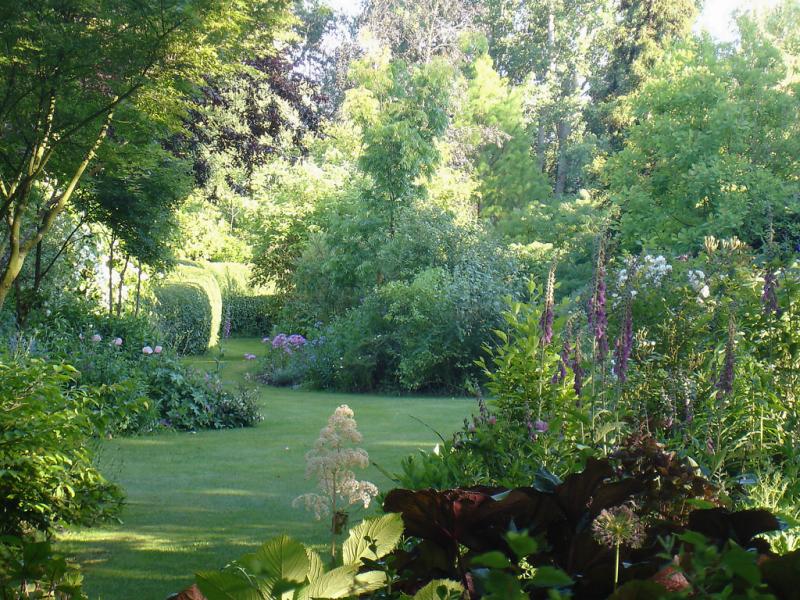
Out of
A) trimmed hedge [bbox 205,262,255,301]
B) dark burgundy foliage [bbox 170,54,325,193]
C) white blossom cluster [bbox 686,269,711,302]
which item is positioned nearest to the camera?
white blossom cluster [bbox 686,269,711,302]

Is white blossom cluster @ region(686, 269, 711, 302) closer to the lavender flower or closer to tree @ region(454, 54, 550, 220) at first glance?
the lavender flower

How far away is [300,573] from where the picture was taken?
4.66 feet

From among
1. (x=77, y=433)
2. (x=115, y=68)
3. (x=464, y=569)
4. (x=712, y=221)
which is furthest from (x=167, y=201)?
(x=712, y=221)

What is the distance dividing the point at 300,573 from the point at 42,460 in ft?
8.79

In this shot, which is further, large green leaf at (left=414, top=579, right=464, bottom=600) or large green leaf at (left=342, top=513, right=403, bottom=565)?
large green leaf at (left=342, top=513, right=403, bottom=565)

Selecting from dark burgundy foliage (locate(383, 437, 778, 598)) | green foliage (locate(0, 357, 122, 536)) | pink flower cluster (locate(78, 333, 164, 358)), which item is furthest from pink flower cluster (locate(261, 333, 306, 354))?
dark burgundy foliage (locate(383, 437, 778, 598))

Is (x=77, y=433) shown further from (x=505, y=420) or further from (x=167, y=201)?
(x=167, y=201)

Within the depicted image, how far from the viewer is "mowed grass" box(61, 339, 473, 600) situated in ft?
15.4

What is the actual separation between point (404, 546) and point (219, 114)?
1140 cm

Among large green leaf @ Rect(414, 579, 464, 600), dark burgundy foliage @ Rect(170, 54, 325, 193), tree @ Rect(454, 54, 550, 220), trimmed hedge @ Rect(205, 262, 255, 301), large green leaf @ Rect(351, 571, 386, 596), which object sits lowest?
large green leaf @ Rect(351, 571, 386, 596)

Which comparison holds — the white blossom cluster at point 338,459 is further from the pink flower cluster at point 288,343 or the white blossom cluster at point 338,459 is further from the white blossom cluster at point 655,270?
the pink flower cluster at point 288,343

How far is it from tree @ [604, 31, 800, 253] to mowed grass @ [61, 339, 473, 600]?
10196 mm

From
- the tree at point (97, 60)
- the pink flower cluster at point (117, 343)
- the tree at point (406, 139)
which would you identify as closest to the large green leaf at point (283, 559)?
the tree at point (97, 60)

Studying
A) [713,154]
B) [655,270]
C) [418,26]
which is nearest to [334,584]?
[655,270]
